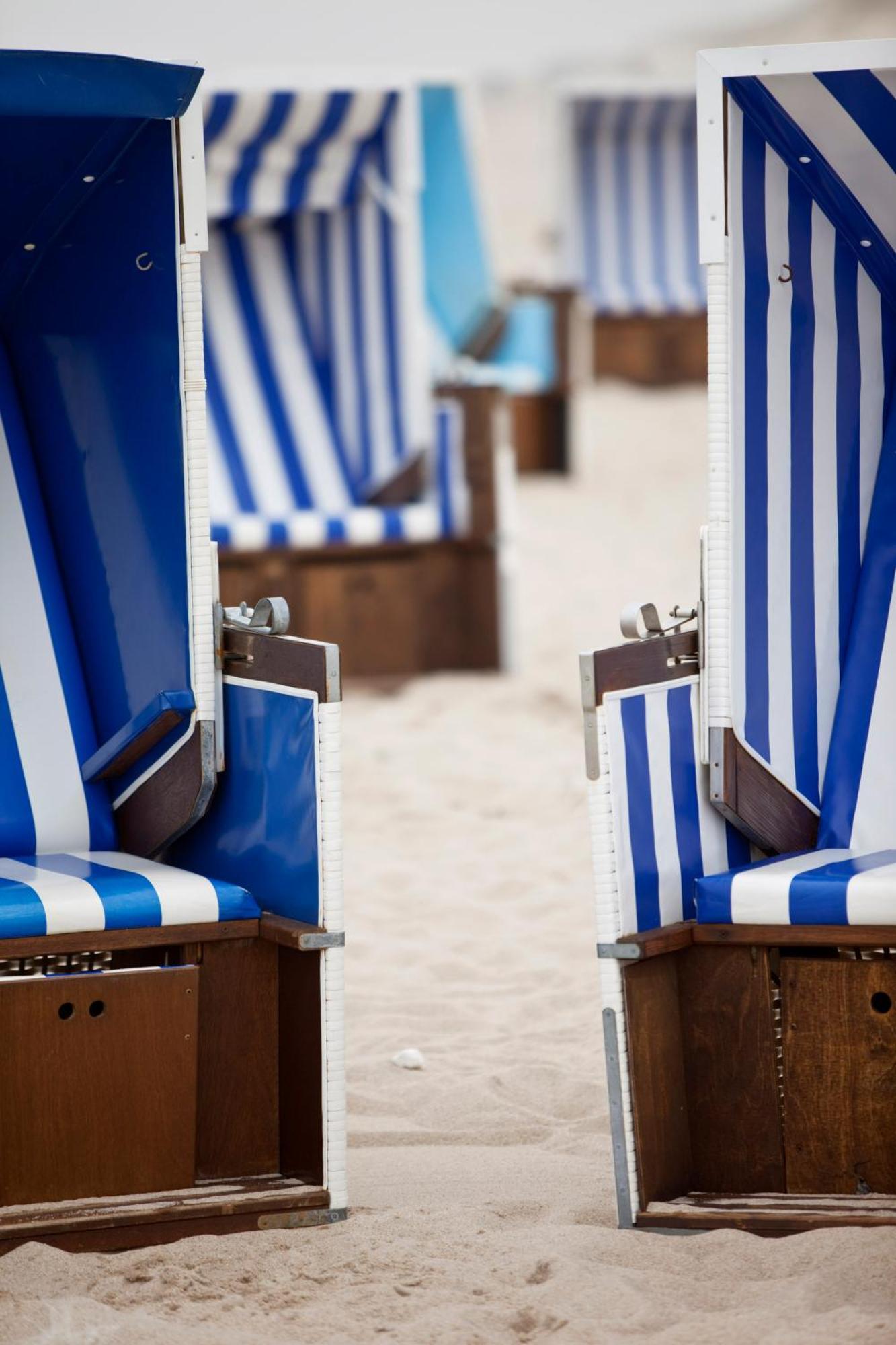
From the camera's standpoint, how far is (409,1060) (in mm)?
3217

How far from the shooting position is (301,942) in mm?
2496

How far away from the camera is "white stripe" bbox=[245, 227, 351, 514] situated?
725cm

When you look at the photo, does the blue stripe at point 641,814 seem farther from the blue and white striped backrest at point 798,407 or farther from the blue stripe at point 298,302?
the blue stripe at point 298,302

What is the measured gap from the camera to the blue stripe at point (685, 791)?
262 cm

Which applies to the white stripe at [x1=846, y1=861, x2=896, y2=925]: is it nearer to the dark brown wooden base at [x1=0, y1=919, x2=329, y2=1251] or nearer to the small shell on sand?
the dark brown wooden base at [x1=0, y1=919, x2=329, y2=1251]

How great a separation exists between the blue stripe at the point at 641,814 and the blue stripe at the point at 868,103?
3.19ft

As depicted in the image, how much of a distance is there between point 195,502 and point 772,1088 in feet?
4.08

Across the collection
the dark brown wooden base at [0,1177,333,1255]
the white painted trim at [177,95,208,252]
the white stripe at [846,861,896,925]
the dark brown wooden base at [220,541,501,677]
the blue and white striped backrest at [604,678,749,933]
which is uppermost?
the dark brown wooden base at [220,541,501,677]

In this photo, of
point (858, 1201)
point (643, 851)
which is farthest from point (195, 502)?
point (858, 1201)

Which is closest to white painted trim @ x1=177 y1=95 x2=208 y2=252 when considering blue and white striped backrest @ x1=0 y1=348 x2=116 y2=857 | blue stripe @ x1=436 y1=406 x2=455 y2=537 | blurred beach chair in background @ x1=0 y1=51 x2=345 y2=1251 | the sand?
blurred beach chair in background @ x1=0 y1=51 x2=345 y2=1251

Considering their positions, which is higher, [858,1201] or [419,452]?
[419,452]

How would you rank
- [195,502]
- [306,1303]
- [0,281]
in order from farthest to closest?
[0,281] < [195,502] < [306,1303]

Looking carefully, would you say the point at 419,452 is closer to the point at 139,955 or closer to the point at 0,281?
the point at 0,281

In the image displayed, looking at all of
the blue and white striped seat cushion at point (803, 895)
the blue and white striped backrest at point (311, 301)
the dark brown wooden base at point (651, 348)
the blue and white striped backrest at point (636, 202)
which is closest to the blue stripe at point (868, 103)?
the blue and white striped seat cushion at point (803, 895)
